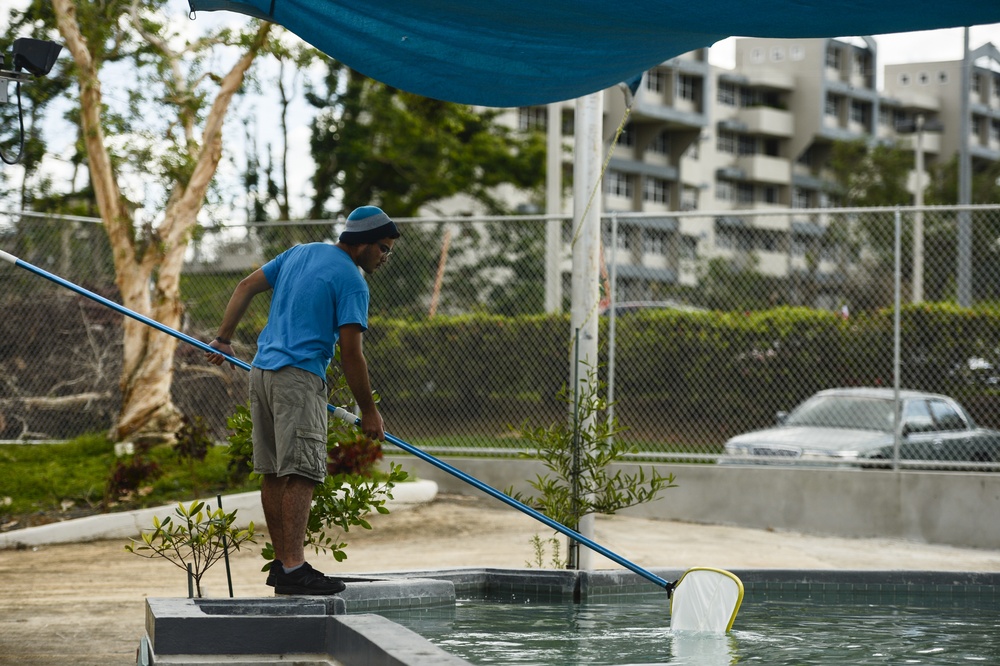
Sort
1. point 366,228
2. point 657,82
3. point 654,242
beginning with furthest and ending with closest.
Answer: point 657,82
point 654,242
point 366,228

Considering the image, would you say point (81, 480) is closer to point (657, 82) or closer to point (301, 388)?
point (301, 388)

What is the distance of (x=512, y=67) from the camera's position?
517cm

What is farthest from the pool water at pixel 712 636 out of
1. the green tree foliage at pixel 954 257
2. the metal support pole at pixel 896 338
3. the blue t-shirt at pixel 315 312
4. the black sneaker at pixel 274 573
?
the green tree foliage at pixel 954 257

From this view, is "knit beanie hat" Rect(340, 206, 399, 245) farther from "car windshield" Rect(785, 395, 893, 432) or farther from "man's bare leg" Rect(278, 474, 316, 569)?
"car windshield" Rect(785, 395, 893, 432)

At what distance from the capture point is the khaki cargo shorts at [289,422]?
469 centimetres

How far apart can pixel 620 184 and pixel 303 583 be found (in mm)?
46063

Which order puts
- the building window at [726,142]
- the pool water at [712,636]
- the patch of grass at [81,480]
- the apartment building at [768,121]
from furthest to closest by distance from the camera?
the building window at [726,142] < the apartment building at [768,121] < the patch of grass at [81,480] < the pool water at [712,636]

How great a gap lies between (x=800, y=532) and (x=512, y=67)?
679cm

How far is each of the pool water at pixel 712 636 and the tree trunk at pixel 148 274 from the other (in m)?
6.82

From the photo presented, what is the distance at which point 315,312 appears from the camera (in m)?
4.81

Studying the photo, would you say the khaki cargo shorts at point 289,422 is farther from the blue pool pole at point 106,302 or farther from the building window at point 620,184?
the building window at point 620,184

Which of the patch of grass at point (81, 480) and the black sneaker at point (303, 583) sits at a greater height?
the black sneaker at point (303, 583)

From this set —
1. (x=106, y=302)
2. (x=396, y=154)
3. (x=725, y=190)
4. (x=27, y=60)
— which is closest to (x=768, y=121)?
(x=725, y=190)

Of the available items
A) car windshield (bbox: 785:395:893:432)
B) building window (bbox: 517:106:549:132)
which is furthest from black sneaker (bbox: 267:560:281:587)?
building window (bbox: 517:106:549:132)
